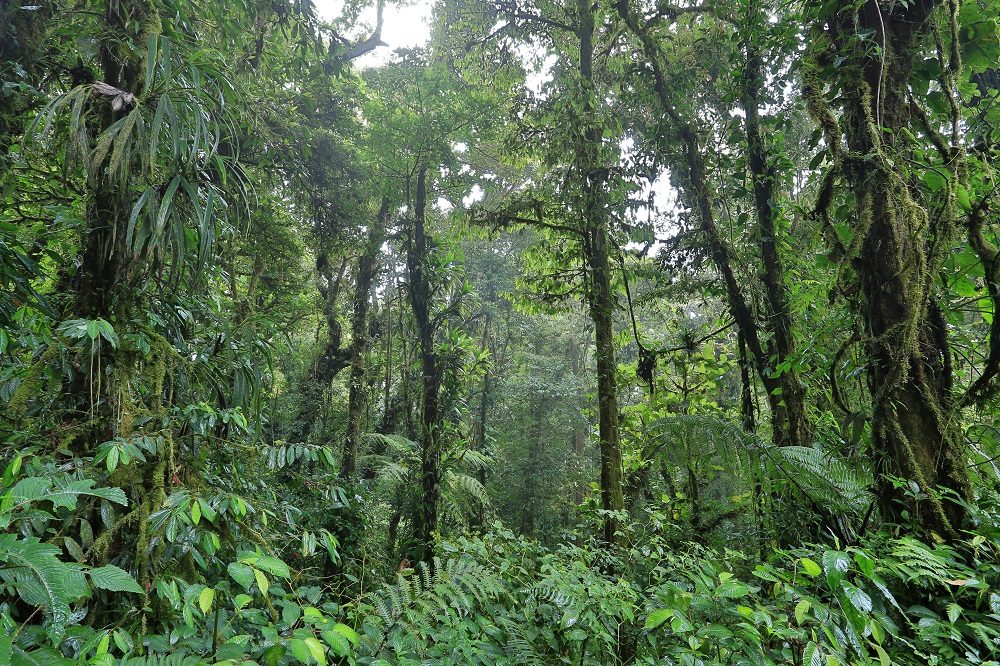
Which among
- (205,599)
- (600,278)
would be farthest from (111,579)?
(600,278)

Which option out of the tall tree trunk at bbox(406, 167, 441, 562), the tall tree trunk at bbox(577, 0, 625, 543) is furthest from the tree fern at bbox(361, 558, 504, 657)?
the tall tree trunk at bbox(406, 167, 441, 562)

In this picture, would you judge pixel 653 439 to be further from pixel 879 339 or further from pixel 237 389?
pixel 237 389

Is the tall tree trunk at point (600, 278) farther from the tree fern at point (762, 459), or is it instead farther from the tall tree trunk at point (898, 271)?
the tall tree trunk at point (898, 271)

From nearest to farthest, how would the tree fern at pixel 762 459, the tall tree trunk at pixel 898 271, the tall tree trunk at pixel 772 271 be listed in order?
the tall tree trunk at pixel 898 271 < the tree fern at pixel 762 459 < the tall tree trunk at pixel 772 271

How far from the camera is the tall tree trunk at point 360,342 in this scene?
6305 millimetres

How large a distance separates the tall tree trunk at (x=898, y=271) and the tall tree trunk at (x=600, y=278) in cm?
234

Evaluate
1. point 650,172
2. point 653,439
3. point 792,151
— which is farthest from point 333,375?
point 792,151

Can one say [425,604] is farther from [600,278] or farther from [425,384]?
[425,384]

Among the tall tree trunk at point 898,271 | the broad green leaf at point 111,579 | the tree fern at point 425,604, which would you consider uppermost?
the tall tree trunk at point 898,271

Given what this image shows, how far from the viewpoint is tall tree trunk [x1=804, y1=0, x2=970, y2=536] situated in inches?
60.7

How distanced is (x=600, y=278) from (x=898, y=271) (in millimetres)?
2665

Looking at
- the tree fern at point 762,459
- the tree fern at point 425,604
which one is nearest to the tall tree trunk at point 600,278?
the tree fern at point 762,459

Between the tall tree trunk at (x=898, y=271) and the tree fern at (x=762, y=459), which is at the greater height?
the tall tree trunk at (x=898, y=271)

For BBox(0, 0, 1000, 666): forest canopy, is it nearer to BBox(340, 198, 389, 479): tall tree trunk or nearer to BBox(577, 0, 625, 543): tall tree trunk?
BBox(577, 0, 625, 543): tall tree trunk
